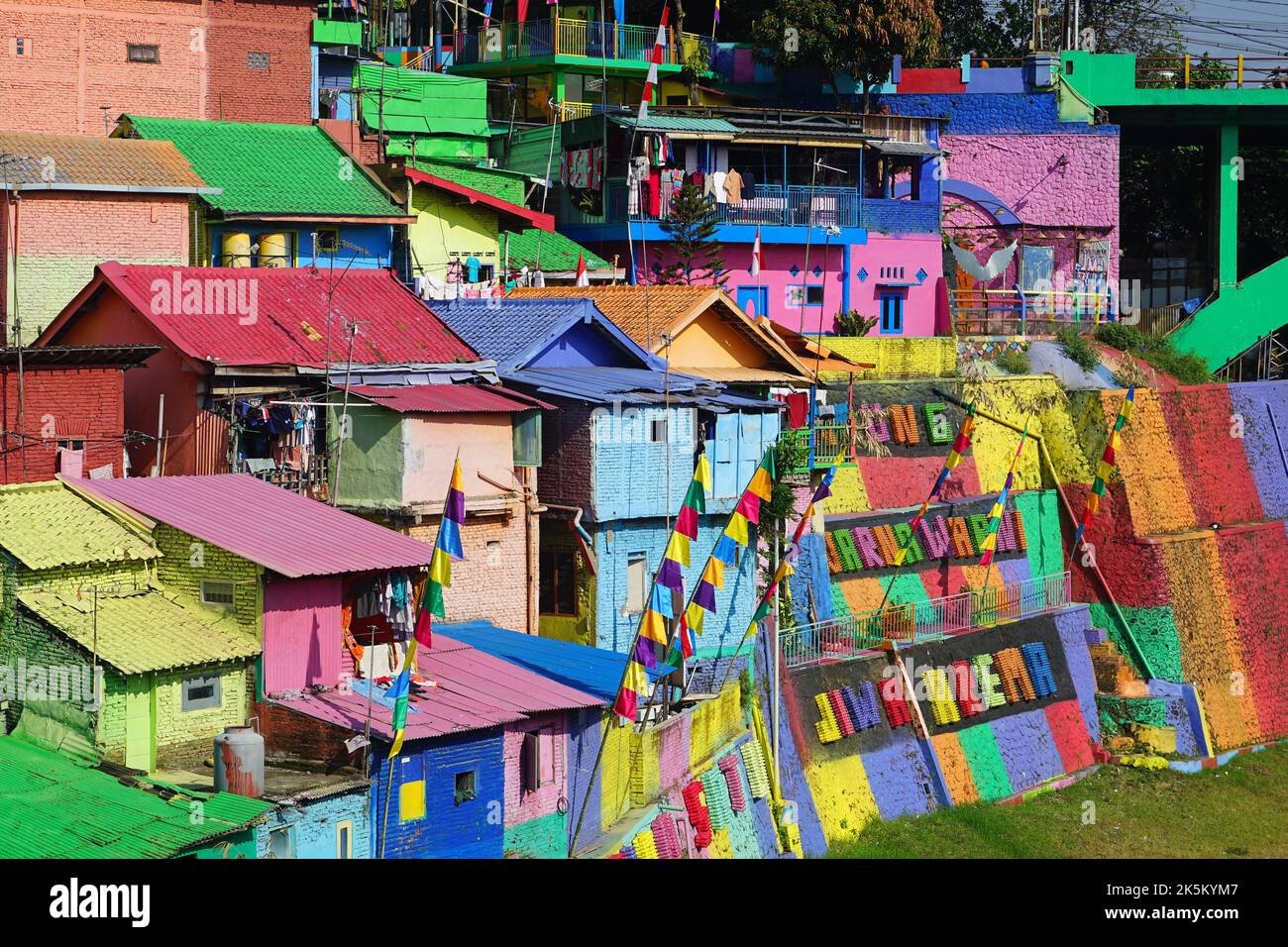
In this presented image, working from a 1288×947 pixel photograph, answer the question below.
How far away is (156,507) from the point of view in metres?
26.0

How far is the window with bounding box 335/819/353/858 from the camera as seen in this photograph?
22656 millimetres

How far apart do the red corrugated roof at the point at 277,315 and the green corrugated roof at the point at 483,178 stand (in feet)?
A: 34.3

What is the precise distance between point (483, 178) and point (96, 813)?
2651cm

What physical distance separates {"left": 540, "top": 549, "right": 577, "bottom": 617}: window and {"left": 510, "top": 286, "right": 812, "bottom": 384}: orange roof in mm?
5011

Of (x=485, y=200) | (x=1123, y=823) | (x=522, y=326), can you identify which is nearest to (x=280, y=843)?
(x=522, y=326)

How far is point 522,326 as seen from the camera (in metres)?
34.9

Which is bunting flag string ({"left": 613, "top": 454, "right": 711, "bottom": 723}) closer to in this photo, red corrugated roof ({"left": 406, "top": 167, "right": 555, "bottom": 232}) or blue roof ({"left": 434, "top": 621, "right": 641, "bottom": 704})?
blue roof ({"left": 434, "top": 621, "right": 641, "bottom": 704})

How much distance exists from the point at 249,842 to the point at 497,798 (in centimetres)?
453

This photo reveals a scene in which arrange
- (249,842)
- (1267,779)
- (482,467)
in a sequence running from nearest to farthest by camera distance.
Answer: (249,842), (482,467), (1267,779)

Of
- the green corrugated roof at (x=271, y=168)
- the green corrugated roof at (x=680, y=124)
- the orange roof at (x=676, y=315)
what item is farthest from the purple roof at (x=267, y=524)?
the green corrugated roof at (x=680, y=124)

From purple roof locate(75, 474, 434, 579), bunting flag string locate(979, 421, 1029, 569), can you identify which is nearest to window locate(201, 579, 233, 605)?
purple roof locate(75, 474, 434, 579)
